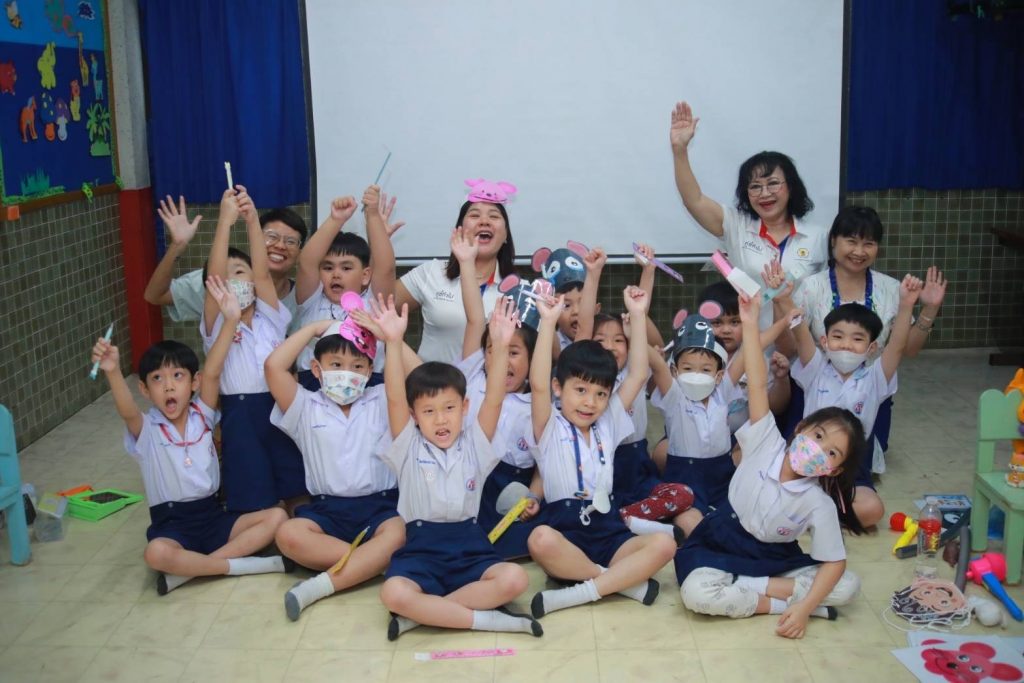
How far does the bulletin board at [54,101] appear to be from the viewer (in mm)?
4234

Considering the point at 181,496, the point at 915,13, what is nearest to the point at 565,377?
the point at 181,496

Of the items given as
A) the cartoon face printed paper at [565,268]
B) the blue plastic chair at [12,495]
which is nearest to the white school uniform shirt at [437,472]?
the cartoon face printed paper at [565,268]

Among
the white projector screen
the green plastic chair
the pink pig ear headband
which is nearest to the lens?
the green plastic chair

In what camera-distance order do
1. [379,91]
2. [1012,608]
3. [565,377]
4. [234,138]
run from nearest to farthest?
[1012,608] < [565,377] < [379,91] < [234,138]

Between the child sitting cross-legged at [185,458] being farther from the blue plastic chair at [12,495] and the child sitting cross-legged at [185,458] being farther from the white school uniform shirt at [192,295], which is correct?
the white school uniform shirt at [192,295]

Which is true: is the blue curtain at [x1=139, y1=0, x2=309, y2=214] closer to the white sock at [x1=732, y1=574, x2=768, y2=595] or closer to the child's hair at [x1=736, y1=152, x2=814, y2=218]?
the child's hair at [x1=736, y1=152, x2=814, y2=218]

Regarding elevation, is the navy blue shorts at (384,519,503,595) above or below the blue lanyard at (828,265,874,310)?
below

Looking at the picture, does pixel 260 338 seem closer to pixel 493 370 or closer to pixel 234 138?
pixel 493 370

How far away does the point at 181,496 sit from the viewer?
331cm

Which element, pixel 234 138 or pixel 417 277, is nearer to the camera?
pixel 417 277

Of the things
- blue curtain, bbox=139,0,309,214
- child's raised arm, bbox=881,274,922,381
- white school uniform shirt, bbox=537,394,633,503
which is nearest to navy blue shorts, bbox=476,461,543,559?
white school uniform shirt, bbox=537,394,633,503

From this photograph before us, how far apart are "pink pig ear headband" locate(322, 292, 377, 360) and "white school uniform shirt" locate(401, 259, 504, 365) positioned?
2.10 feet

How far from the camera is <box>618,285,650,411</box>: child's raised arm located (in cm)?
332

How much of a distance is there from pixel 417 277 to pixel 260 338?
710mm
